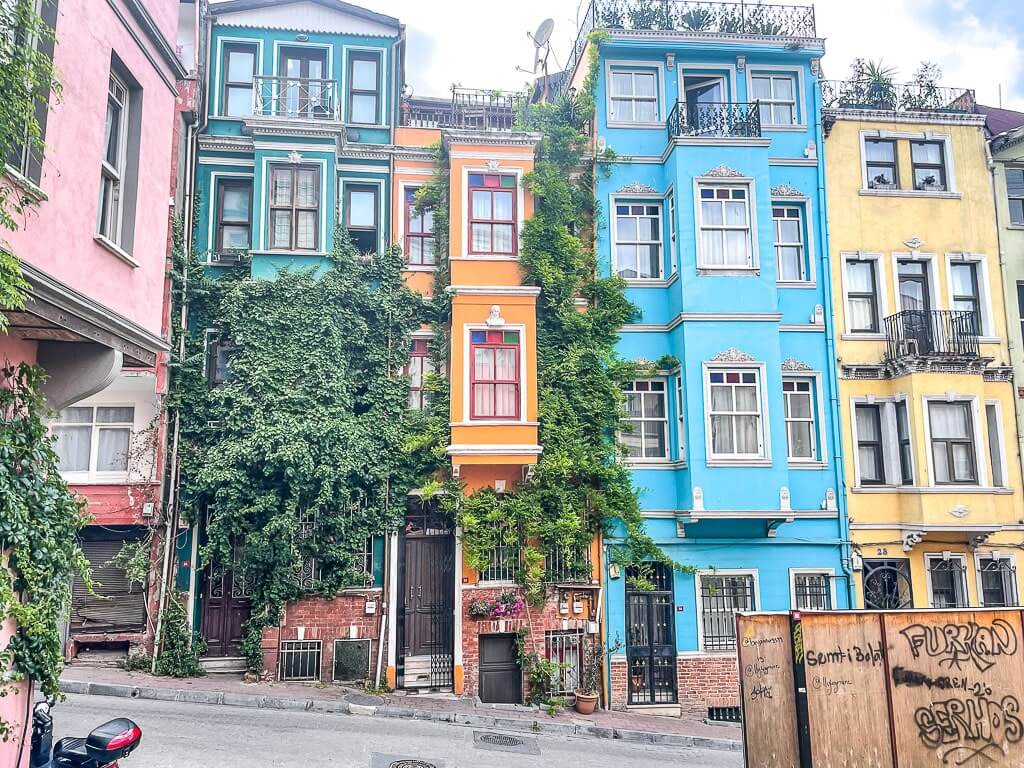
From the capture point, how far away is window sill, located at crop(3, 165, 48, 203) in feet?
17.8

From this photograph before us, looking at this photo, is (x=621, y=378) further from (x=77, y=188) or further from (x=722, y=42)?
(x=77, y=188)

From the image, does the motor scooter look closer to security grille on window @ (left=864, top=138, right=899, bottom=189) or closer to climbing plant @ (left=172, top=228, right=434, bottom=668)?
climbing plant @ (left=172, top=228, right=434, bottom=668)

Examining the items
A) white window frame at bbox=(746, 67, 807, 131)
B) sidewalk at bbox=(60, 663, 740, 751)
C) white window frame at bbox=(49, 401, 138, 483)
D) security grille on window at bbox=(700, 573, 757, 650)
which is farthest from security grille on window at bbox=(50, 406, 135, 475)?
white window frame at bbox=(746, 67, 807, 131)

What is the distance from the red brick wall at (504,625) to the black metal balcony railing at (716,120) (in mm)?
10644

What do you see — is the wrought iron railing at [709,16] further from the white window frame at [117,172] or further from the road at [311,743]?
the road at [311,743]

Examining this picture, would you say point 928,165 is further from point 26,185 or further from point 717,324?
point 26,185

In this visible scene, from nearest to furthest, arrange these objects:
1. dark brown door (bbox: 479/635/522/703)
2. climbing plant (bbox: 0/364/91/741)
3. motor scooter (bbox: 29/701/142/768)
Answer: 1. climbing plant (bbox: 0/364/91/741)
2. motor scooter (bbox: 29/701/142/768)
3. dark brown door (bbox: 479/635/522/703)

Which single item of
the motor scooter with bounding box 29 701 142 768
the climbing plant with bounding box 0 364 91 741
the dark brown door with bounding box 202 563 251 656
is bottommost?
the motor scooter with bounding box 29 701 142 768

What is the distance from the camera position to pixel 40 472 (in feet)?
21.1

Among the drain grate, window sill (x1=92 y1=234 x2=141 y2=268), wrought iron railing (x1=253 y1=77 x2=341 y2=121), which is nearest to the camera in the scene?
window sill (x1=92 y1=234 x2=141 y2=268)

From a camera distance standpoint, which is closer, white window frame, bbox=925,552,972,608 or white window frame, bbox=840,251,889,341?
white window frame, bbox=925,552,972,608

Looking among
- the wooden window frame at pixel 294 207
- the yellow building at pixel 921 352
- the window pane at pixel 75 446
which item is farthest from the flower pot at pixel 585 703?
the window pane at pixel 75 446

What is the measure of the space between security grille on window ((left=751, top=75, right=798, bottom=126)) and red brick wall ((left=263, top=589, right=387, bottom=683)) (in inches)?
556

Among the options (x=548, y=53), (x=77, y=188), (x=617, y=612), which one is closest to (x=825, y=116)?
(x=548, y=53)
